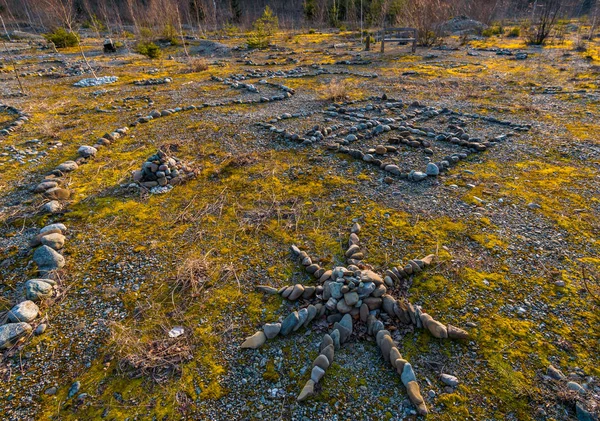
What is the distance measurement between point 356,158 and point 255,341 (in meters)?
4.71

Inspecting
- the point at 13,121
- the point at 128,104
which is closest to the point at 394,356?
the point at 128,104

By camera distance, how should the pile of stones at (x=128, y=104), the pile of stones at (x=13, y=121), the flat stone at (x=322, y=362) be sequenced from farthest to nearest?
the pile of stones at (x=128, y=104) → the pile of stones at (x=13, y=121) → the flat stone at (x=322, y=362)

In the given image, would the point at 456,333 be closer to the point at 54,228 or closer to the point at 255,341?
the point at 255,341

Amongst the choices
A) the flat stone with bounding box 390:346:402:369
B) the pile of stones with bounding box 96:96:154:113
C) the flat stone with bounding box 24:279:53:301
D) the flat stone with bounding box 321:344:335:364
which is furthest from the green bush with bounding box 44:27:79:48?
the flat stone with bounding box 390:346:402:369

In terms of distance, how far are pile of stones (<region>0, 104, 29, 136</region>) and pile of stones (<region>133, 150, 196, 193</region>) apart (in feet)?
17.2

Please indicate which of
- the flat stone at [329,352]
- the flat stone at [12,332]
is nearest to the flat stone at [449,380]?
the flat stone at [329,352]

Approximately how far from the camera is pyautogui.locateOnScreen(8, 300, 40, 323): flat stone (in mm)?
3396

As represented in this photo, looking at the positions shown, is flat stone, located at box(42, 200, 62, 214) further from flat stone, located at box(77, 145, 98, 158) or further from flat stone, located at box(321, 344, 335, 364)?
flat stone, located at box(321, 344, 335, 364)

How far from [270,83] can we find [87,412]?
1290 centimetres

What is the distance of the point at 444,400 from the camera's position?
2723mm

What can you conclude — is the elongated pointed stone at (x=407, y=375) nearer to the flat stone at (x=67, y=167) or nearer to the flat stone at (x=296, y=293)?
the flat stone at (x=296, y=293)

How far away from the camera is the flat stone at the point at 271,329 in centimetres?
331

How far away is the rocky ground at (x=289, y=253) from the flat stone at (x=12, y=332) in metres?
0.02

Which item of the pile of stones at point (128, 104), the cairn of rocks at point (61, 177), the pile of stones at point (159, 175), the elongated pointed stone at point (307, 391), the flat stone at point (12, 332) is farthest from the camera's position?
the pile of stones at point (128, 104)
